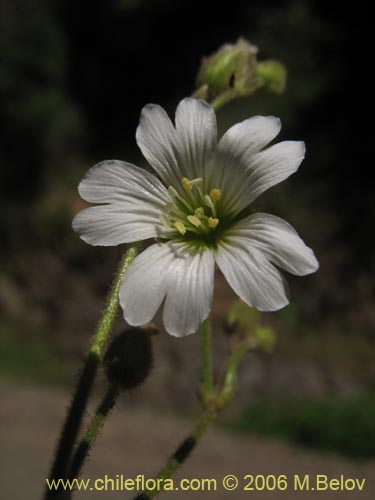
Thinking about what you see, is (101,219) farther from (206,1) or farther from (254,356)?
(206,1)

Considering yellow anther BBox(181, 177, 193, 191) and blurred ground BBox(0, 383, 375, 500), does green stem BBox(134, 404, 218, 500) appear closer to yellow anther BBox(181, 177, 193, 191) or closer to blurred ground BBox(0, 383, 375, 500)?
yellow anther BBox(181, 177, 193, 191)

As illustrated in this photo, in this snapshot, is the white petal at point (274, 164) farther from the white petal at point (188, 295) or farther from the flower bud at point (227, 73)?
the flower bud at point (227, 73)

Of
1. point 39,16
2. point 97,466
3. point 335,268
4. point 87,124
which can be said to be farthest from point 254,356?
point 39,16

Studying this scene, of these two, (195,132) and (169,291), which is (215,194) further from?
(169,291)

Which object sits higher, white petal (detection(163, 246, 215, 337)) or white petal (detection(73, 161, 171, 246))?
white petal (detection(73, 161, 171, 246))

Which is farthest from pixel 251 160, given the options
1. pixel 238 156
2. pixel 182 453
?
pixel 182 453

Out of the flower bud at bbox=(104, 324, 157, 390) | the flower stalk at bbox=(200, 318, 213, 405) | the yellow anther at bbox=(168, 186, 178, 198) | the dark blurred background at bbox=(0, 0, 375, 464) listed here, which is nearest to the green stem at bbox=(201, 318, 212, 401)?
the flower stalk at bbox=(200, 318, 213, 405)
